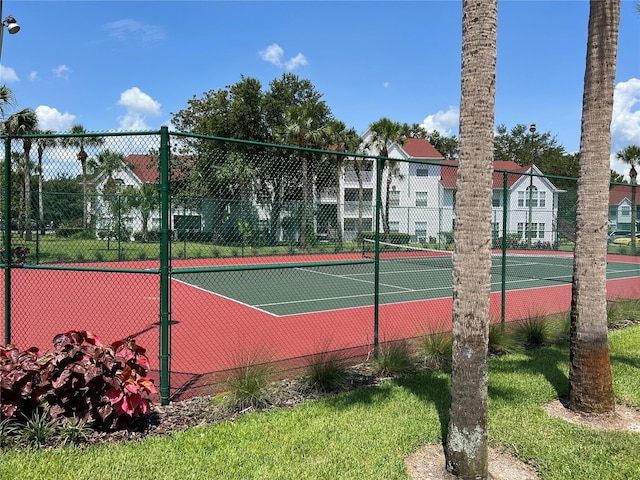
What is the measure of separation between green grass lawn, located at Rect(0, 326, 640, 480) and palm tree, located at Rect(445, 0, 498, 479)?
607mm

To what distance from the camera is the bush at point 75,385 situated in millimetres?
4227

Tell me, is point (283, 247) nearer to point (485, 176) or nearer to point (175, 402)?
point (175, 402)

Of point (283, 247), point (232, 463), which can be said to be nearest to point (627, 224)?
point (283, 247)

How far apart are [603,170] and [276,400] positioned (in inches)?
168

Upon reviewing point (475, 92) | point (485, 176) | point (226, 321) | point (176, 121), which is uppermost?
point (176, 121)

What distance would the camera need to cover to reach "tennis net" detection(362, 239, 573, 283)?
18920 millimetres

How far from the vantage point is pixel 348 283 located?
17312 mm

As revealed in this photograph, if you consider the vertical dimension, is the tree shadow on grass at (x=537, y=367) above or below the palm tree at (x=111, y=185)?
below

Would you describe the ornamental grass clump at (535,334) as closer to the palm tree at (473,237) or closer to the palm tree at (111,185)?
the palm tree at (473,237)

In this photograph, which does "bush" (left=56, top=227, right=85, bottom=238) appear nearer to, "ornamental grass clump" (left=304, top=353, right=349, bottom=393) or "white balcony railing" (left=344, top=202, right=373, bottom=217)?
"white balcony railing" (left=344, top=202, right=373, bottom=217)

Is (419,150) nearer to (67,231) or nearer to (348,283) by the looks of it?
(348,283)

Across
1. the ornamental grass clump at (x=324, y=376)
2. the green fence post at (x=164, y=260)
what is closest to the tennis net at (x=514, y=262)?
the ornamental grass clump at (x=324, y=376)

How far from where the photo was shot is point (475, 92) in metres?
3.66

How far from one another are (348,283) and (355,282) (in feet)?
1.35
